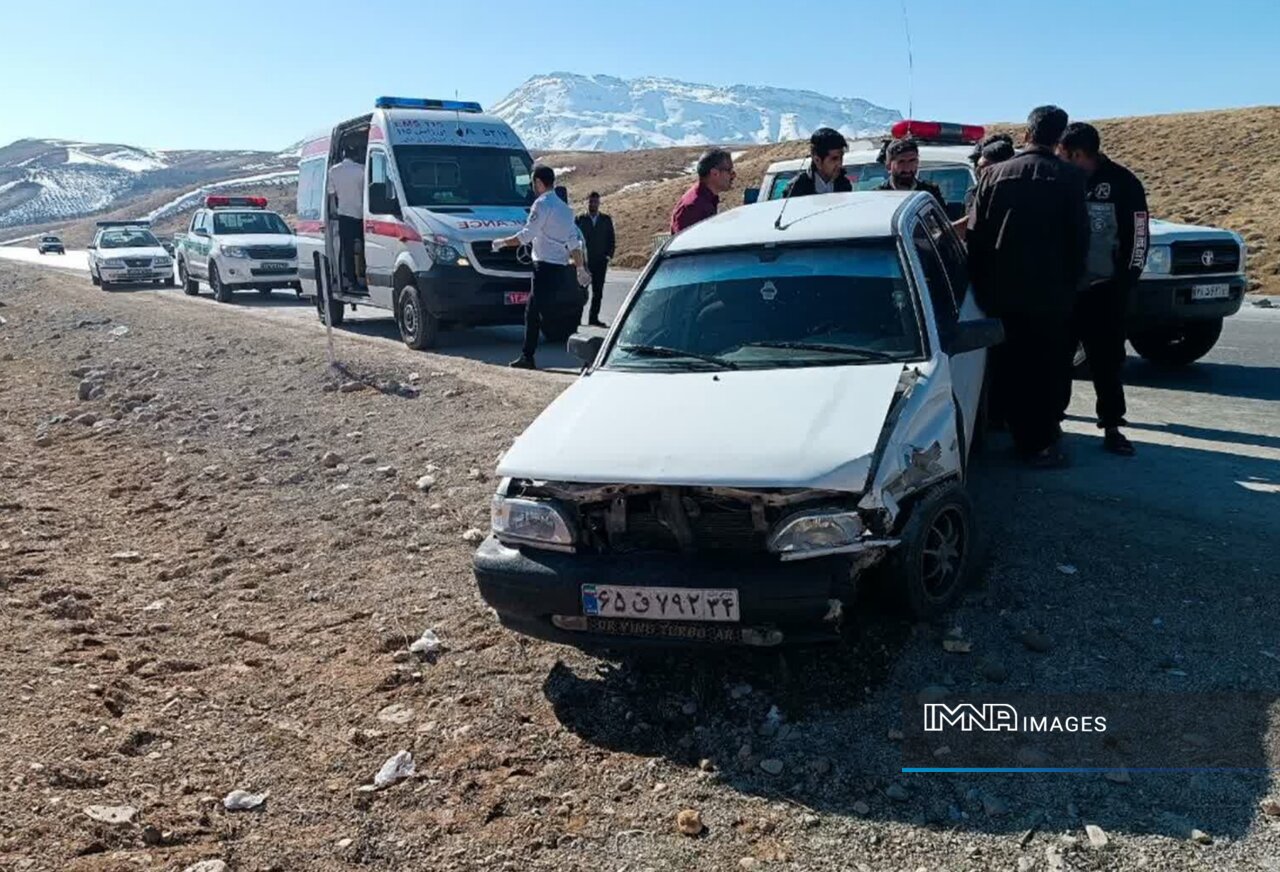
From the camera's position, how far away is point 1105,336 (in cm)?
671

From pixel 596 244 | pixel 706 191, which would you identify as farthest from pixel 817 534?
pixel 596 244

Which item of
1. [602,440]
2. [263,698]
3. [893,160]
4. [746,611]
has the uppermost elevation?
[893,160]

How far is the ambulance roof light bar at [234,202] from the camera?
2453 centimetres

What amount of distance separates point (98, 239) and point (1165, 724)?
1204 inches

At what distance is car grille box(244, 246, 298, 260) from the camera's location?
74.9ft

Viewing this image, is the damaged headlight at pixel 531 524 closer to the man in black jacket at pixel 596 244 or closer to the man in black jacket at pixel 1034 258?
the man in black jacket at pixel 1034 258

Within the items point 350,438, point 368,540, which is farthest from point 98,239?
point 368,540

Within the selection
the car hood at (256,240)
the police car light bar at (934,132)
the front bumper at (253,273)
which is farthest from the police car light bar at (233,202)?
the police car light bar at (934,132)

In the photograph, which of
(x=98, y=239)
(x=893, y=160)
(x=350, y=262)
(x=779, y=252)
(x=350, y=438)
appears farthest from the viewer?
(x=98, y=239)

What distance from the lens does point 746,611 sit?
12.0ft

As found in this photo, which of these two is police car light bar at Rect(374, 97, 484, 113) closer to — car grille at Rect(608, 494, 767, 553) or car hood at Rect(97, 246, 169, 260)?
car grille at Rect(608, 494, 767, 553)

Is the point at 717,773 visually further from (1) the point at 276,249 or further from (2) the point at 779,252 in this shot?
(1) the point at 276,249

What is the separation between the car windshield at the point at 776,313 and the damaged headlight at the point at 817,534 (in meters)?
1.14

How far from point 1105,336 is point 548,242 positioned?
5283mm
